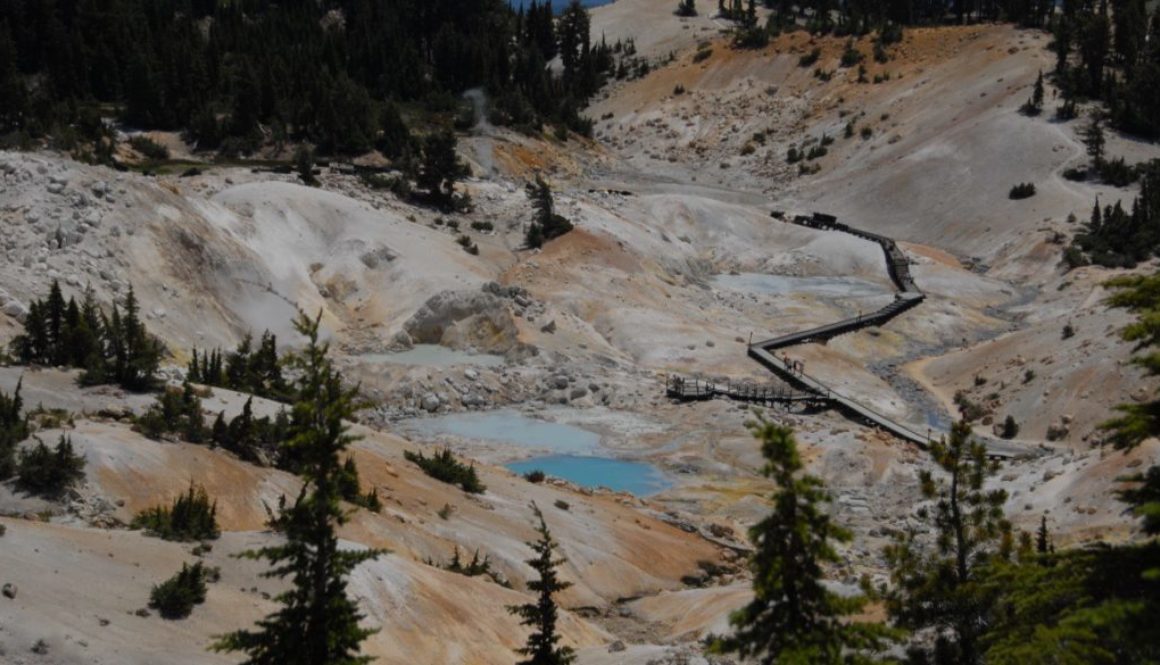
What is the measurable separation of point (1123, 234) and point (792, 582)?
2583 inches

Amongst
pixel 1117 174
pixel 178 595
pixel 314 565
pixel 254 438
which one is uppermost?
pixel 314 565

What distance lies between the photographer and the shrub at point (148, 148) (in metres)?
66.1

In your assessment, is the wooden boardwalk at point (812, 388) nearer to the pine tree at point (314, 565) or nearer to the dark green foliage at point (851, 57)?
the pine tree at point (314, 565)

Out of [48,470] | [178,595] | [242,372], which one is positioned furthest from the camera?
[242,372]

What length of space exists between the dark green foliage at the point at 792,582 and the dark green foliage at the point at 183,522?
12.2 meters

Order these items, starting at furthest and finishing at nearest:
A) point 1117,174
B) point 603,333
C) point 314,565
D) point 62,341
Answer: point 1117,174, point 603,333, point 62,341, point 314,565

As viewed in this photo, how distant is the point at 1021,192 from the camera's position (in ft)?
262

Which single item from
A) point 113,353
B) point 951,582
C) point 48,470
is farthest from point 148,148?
point 951,582

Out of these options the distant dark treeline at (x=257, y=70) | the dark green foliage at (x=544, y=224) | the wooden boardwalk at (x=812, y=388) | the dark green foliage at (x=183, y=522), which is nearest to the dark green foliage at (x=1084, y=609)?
the dark green foliage at (x=183, y=522)

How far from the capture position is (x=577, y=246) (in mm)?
63750

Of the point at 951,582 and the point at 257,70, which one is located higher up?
the point at 257,70

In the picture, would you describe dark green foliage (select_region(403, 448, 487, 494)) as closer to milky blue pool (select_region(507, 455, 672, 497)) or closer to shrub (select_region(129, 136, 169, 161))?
milky blue pool (select_region(507, 455, 672, 497))

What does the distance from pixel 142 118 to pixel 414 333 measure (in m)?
31.9

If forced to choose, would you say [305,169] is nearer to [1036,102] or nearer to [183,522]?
[183,522]
